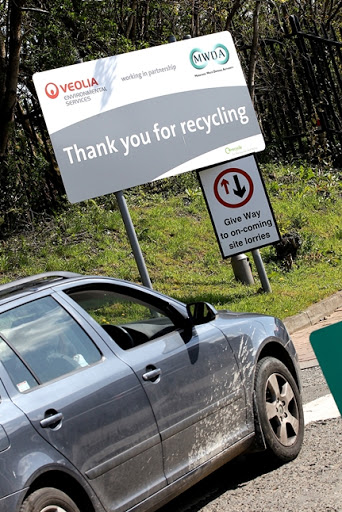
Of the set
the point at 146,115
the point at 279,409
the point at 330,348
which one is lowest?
the point at 279,409

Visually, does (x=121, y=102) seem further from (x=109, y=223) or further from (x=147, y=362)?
(x=147, y=362)

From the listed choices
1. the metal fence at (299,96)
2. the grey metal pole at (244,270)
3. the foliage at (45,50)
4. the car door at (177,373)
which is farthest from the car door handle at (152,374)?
the metal fence at (299,96)

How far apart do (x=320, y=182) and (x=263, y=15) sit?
14.6ft

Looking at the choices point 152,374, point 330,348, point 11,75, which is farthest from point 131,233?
point 330,348

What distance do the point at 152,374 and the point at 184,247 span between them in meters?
10.6

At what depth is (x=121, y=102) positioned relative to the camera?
457 inches

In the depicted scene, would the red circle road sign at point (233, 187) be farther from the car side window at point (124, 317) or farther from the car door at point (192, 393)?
the car door at point (192, 393)

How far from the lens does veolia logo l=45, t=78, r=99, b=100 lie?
36.7 ft

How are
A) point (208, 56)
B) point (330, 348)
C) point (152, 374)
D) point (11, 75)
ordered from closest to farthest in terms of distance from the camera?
point (330, 348) < point (152, 374) < point (208, 56) < point (11, 75)

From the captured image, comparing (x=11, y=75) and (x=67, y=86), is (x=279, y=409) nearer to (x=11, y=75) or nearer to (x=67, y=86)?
(x=67, y=86)

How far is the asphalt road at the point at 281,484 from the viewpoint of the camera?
17.1ft

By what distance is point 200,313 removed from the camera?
18.4 feet

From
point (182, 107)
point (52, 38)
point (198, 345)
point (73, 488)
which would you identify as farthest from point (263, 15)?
point (73, 488)

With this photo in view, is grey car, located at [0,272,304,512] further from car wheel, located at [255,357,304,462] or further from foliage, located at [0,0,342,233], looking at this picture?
foliage, located at [0,0,342,233]
